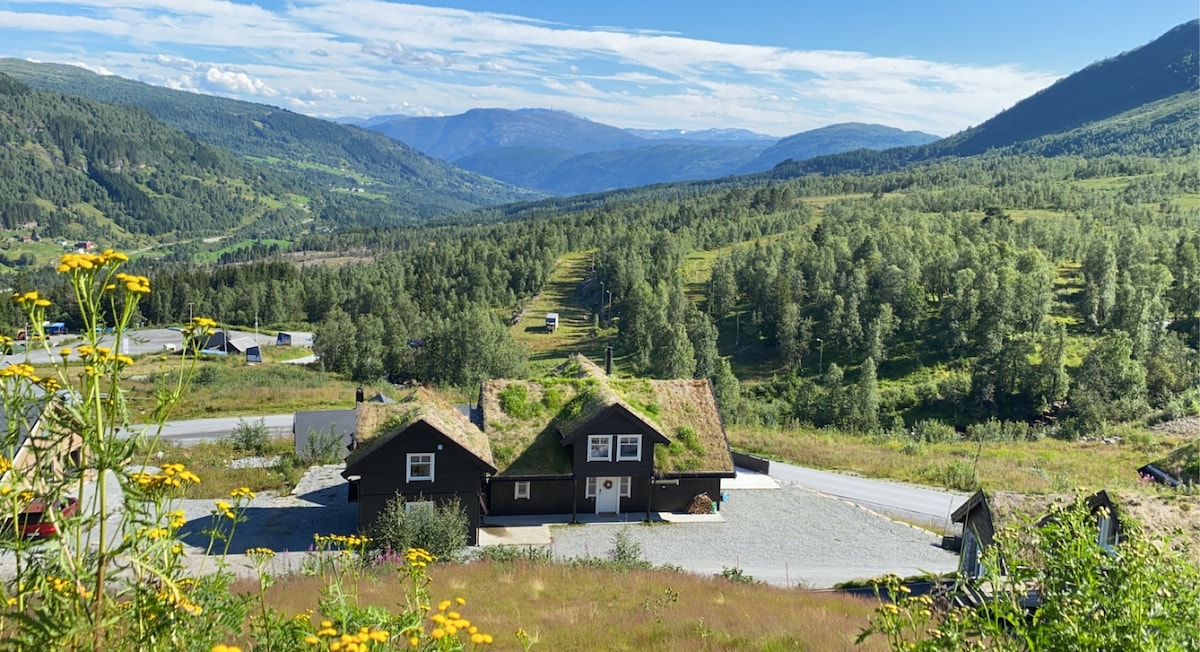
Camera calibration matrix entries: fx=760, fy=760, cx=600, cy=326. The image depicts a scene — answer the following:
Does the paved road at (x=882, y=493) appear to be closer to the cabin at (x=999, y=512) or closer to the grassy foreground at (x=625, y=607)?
the cabin at (x=999, y=512)

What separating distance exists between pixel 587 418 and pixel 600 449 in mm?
1475

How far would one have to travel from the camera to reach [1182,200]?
13900 centimetres

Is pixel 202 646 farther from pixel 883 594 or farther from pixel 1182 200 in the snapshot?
pixel 1182 200

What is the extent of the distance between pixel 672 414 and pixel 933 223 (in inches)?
3706

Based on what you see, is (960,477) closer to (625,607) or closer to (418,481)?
(418,481)

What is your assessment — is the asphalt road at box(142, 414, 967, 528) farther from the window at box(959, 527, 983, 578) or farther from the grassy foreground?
the grassy foreground

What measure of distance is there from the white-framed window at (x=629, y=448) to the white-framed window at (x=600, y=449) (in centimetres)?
41

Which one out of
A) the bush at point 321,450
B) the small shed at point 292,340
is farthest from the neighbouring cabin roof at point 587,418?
the small shed at point 292,340

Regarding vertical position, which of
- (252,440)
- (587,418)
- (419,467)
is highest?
(587,418)

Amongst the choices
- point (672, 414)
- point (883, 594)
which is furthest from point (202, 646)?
point (672, 414)

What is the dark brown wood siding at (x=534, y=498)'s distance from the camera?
30938mm

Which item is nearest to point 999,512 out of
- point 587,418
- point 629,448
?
point 629,448

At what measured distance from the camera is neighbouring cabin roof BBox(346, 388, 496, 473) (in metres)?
27.1

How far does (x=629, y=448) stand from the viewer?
3094 centimetres
